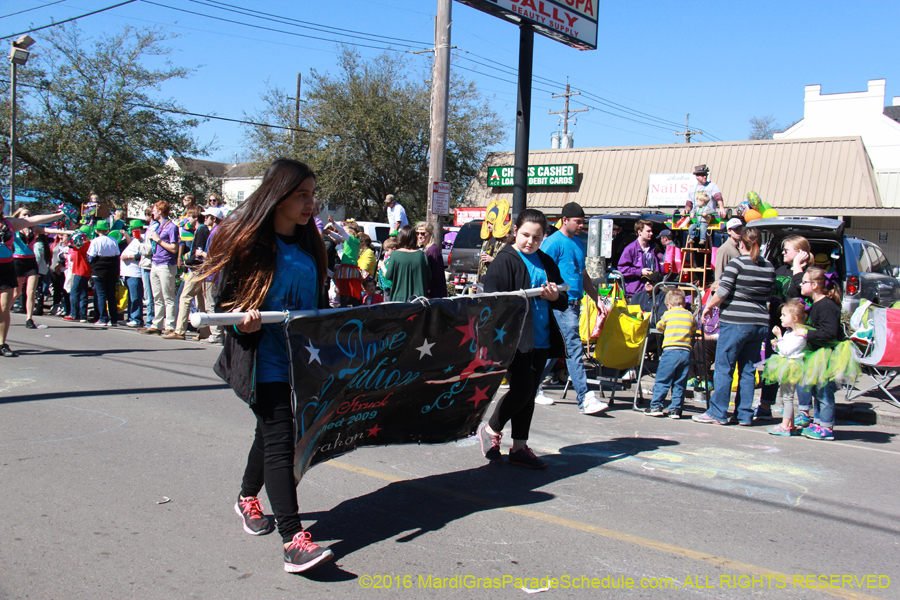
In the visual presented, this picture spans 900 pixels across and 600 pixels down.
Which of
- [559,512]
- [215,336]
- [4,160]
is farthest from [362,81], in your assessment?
[559,512]

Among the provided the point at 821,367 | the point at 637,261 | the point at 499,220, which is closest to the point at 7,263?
the point at 499,220

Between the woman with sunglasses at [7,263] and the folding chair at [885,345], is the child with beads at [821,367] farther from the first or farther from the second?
the woman with sunglasses at [7,263]

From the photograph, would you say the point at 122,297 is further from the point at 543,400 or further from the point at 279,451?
the point at 279,451

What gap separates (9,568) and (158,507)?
0.89 metres

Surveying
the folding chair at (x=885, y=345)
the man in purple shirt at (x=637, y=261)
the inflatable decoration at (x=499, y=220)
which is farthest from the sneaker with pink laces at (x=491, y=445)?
the inflatable decoration at (x=499, y=220)

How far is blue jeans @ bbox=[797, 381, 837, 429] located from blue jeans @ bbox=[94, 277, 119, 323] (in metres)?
11.0

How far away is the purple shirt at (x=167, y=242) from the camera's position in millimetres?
10961

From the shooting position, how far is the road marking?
3.47 meters

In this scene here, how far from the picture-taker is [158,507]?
405cm

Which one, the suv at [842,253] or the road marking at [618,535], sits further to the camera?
the suv at [842,253]

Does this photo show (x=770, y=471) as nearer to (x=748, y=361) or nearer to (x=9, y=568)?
(x=748, y=361)

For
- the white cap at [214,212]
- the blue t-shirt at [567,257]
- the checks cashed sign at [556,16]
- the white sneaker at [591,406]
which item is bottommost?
the white sneaker at [591,406]

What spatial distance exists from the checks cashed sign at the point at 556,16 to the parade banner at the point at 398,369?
8.46 m

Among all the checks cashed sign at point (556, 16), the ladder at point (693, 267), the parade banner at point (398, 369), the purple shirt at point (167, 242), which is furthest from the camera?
the checks cashed sign at point (556, 16)
